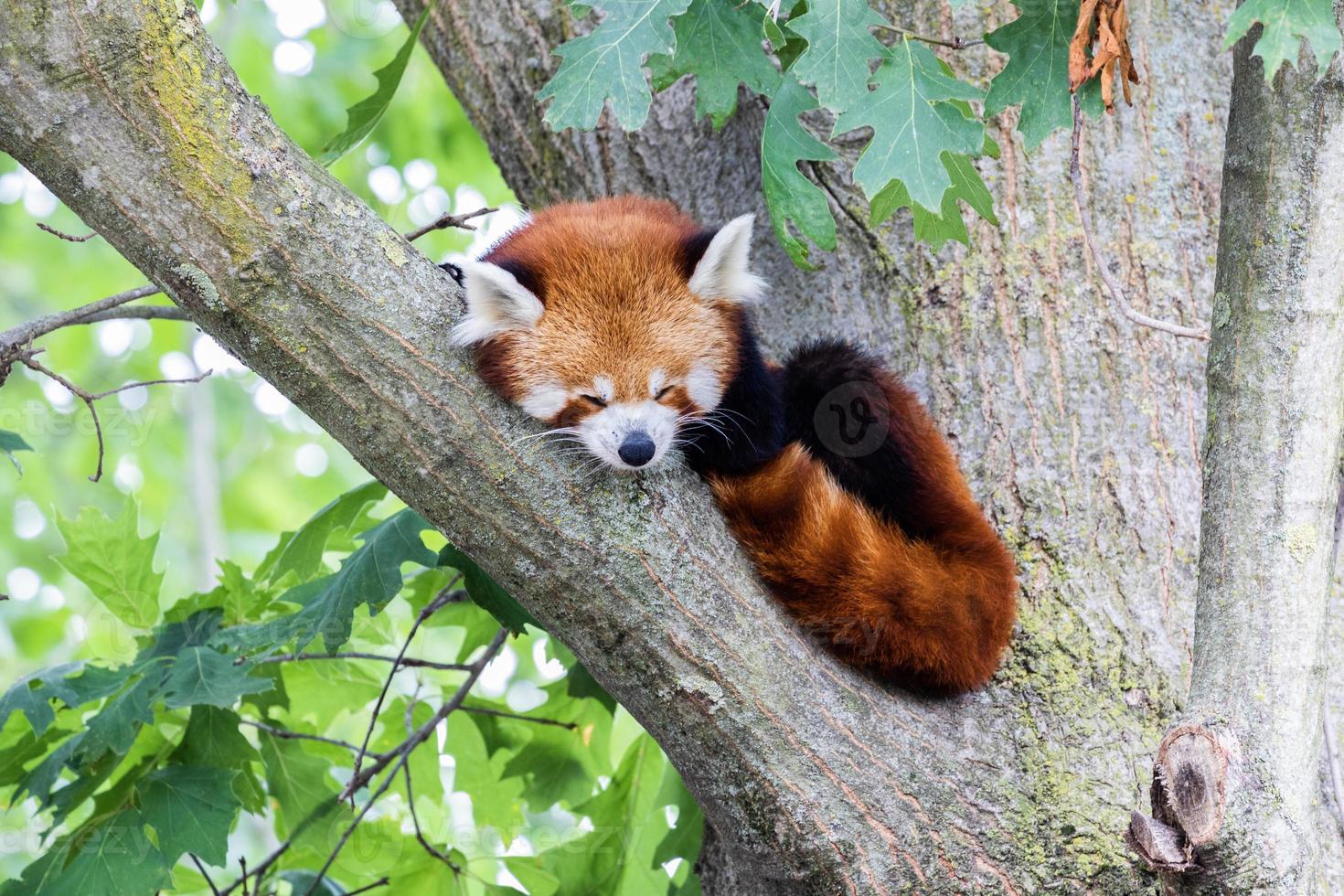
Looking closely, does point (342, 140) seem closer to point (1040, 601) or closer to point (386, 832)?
point (386, 832)

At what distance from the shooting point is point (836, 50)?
212cm

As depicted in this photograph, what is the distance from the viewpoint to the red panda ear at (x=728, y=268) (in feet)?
8.63

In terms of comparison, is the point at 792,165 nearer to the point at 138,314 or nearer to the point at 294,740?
the point at 138,314

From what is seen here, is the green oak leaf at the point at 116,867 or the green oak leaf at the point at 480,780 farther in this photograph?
the green oak leaf at the point at 480,780

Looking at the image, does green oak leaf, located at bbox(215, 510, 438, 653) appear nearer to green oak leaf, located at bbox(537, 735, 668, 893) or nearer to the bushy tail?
the bushy tail

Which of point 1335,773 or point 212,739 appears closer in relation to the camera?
point 1335,773

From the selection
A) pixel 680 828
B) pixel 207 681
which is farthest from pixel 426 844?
pixel 207 681

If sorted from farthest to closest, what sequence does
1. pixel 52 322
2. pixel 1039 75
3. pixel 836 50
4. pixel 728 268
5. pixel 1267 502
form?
pixel 728 268, pixel 52 322, pixel 1039 75, pixel 836 50, pixel 1267 502

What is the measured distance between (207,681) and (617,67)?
165 cm

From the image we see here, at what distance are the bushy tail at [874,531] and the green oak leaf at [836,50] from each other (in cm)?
75

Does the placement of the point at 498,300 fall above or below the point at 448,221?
below

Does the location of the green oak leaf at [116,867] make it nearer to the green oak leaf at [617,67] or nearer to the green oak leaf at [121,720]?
the green oak leaf at [121,720]

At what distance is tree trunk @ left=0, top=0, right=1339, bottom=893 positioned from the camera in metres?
1.89

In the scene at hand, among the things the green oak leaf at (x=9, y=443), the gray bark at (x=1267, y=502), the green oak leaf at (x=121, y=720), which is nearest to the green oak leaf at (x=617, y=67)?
the gray bark at (x=1267, y=502)
